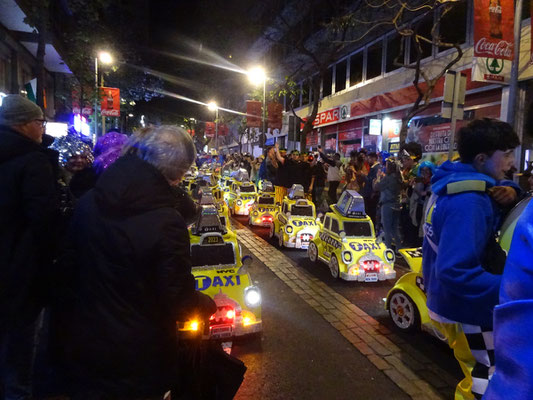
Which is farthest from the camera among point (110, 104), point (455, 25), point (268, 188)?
point (110, 104)

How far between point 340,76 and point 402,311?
21.4m

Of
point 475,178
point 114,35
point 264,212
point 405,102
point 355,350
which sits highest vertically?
point 114,35

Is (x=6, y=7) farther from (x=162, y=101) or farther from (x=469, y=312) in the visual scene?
(x=162, y=101)

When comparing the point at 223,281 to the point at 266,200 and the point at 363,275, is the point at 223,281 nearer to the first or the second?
the point at 363,275

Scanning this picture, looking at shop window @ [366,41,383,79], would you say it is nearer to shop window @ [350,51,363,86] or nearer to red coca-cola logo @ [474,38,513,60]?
shop window @ [350,51,363,86]

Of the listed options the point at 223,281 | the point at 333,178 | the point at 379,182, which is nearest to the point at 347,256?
the point at 379,182

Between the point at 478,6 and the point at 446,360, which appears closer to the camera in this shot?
the point at 446,360

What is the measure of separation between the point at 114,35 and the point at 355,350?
20.1m

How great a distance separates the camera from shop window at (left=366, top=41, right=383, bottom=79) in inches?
782

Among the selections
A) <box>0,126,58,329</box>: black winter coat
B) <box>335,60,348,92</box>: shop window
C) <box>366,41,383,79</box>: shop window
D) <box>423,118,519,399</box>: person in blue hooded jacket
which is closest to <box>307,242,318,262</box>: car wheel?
<box>423,118,519,399</box>: person in blue hooded jacket

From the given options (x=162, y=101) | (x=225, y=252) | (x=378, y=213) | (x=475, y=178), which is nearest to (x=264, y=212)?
(x=378, y=213)

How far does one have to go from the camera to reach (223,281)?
4602mm

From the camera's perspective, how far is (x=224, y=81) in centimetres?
3556

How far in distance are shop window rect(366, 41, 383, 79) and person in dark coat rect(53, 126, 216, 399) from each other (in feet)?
66.8
